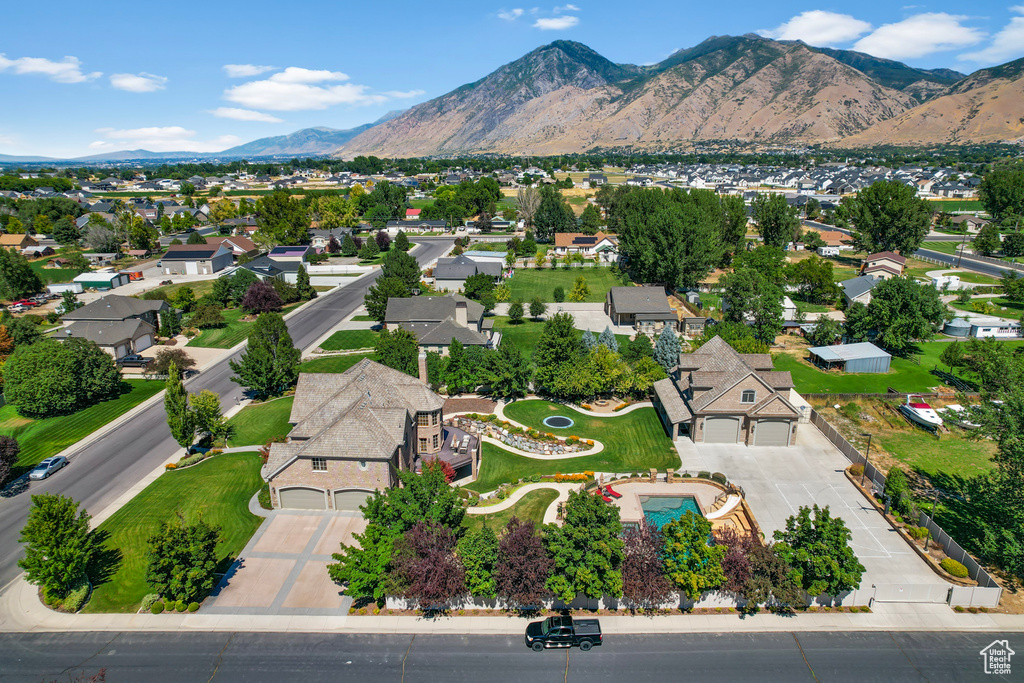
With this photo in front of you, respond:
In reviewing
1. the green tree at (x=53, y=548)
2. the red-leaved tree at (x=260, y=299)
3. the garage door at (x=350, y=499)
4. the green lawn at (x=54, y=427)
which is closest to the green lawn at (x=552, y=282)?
the red-leaved tree at (x=260, y=299)

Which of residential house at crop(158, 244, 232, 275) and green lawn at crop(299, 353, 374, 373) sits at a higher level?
residential house at crop(158, 244, 232, 275)

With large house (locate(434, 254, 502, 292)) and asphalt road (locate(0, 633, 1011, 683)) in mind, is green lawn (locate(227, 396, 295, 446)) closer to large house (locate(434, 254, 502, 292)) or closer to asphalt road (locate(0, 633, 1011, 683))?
asphalt road (locate(0, 633, 1011, 683))

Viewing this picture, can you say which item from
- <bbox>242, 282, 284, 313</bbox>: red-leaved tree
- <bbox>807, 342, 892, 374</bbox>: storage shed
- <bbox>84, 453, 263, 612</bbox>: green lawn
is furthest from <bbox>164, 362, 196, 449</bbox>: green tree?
<bbox>807, 342, 892, 374</bbox>: storage shed

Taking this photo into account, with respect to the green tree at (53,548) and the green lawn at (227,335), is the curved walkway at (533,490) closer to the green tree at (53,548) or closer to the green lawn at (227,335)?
the green tree at (53,548)

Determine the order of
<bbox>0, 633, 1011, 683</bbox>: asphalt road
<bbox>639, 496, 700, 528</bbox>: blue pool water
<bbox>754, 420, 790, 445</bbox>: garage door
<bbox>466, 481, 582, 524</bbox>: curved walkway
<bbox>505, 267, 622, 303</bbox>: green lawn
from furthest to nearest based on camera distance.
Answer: <bbox>505, 267, 622, 303</bbox>: green lawn < <bbox>754, 420, 790, 445</bbox>: garage door < <bbox>639, 496, 700, 528</bbox>: blue pool water < <bbox>466, 481, 582, 524</bbox>: curved walkway < <bbox>0, 633, 1011, 683</bbox>: asphalt road

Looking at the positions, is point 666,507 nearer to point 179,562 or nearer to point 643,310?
point 179,562

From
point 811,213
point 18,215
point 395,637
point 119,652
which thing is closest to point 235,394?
point 119,652

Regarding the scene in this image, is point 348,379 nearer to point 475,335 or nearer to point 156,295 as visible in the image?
point 475,335
